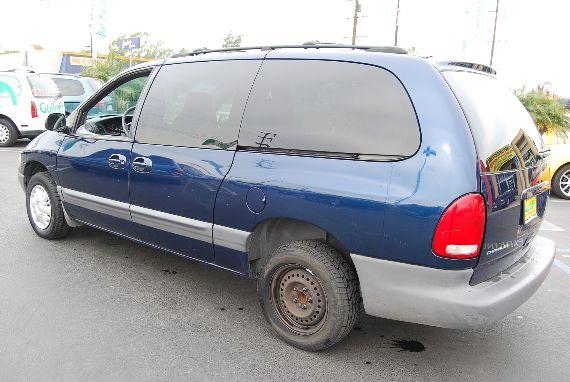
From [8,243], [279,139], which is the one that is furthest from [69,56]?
[279,139]

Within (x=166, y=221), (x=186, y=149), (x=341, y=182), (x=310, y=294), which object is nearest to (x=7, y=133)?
(x=166, y=221)

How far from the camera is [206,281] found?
3.95 meters

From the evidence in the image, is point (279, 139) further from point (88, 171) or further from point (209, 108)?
point (88, 171)

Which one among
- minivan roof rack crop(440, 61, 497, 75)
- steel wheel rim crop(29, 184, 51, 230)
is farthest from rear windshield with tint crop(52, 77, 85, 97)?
minivan roof rack crop(440, 61, 497, 75)

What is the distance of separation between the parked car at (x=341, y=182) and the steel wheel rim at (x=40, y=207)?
4.51 feet

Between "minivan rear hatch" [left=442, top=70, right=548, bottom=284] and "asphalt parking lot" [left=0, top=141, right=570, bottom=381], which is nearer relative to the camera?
"minivan rear hatch" [left=442, top=70, right=548, bottom=284]

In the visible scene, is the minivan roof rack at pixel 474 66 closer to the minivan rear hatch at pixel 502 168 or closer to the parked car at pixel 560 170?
the minivan rear hatch at pixel 502 168

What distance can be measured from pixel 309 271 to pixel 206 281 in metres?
1.42

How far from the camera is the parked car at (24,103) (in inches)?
446

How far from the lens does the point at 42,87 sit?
11594 mm

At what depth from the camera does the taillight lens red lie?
7.59ft

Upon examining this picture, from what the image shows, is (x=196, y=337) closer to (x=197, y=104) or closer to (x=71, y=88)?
(x=197, y=104)

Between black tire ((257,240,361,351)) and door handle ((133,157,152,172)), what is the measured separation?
117 centimetres

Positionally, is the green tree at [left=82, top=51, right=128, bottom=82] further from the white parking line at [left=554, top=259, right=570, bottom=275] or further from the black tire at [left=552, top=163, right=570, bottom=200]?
the white parking line at [left=554, top=259, right=570, bottom=275]
